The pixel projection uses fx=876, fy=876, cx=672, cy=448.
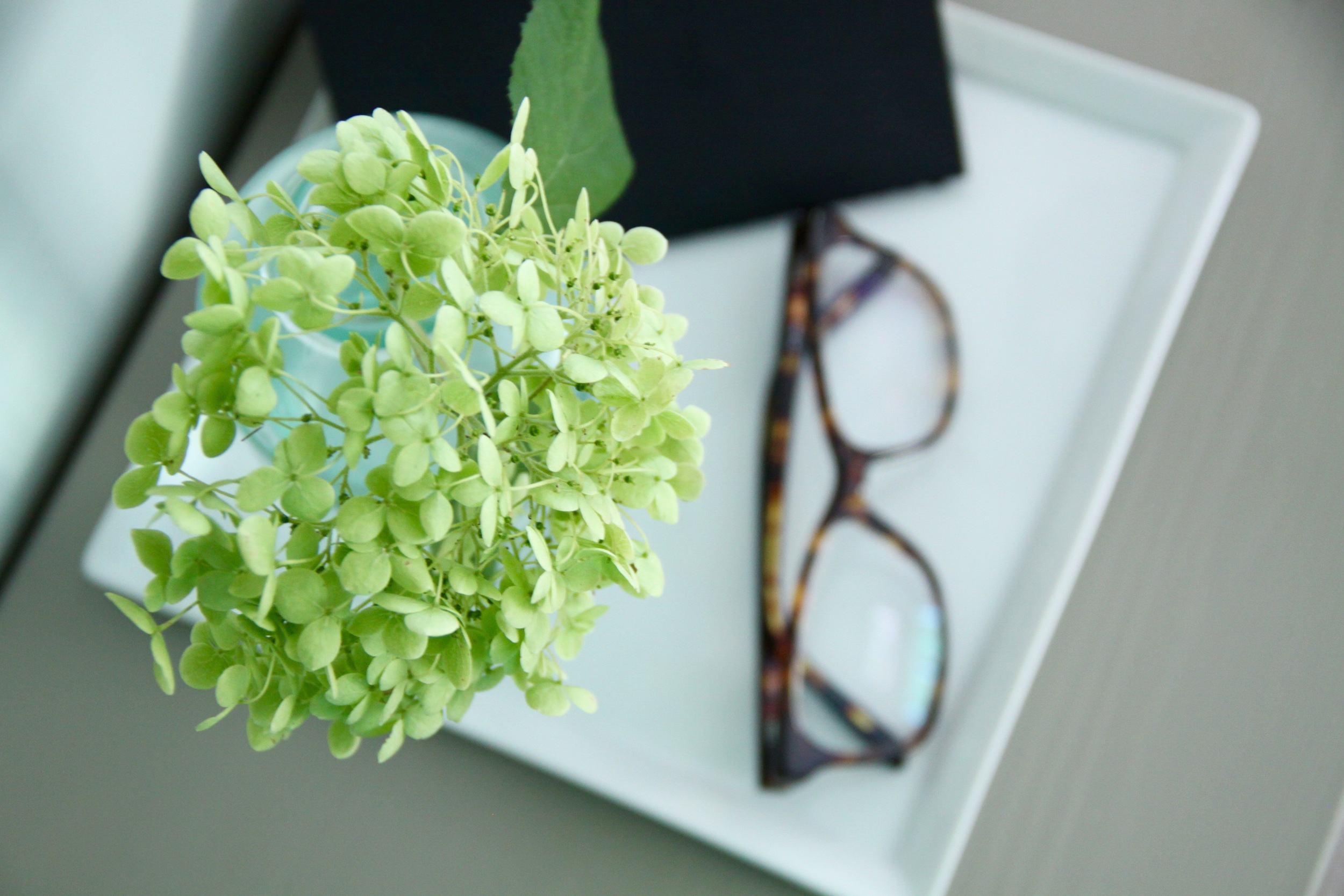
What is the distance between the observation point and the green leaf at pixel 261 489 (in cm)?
13

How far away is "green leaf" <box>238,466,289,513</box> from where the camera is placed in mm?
134

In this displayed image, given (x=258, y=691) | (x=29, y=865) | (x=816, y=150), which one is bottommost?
(x=29, y=865)

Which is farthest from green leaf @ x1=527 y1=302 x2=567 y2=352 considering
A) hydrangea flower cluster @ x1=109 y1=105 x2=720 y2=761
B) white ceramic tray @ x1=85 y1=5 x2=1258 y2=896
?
white ceramic tray @ x1=85 y1=5 x2=1258 y2=896

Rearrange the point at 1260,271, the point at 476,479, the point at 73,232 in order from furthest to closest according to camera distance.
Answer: the point at 1260,271
the point at 73,232
the point at 476,479

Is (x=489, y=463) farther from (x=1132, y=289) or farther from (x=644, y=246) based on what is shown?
(x=1132, y=289)

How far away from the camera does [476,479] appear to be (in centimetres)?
14

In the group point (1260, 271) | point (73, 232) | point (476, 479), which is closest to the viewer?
point (476, 479)

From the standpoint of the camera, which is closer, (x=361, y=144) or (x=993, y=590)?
(x=361, y=144)

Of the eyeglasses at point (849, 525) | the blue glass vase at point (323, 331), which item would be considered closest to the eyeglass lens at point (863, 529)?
the eyeglasses at point (849, 525)

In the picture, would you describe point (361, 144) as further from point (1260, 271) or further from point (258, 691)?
point (1260, 271)

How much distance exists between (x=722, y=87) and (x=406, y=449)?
0.26 m

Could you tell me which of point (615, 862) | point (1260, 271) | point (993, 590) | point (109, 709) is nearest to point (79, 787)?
point (109, 709)

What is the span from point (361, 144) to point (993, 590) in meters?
0.28

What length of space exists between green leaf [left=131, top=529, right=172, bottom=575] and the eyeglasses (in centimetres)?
21
